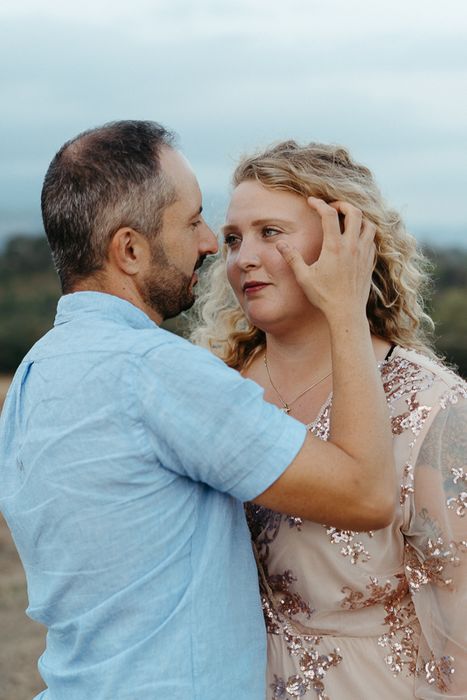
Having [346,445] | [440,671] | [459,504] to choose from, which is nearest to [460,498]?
[459,504]

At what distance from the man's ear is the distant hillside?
711 cm

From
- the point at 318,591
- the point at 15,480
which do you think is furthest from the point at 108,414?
the point at 318,591

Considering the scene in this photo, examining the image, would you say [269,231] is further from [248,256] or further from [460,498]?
[460,498]

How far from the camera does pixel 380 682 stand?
8.48 ft

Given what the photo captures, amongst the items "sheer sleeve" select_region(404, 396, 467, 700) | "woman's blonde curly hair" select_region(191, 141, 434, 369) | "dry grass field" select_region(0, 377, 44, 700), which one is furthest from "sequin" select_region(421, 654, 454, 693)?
"dry grass field" select_region(0, 377, 44, 700)

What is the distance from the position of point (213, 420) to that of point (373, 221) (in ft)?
4.06

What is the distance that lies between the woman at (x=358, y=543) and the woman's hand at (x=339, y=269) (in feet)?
0.39

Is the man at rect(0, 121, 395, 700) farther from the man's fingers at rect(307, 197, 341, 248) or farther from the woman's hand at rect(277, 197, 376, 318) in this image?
the man's fingers at rect(307, 197, 341, 248)

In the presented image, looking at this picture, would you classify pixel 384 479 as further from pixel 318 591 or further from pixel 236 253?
pixel 236 253

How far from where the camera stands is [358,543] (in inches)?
100

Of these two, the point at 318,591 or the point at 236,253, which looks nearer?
the point at 318,591

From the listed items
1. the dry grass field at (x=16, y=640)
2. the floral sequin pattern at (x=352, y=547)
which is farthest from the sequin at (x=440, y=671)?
the dry grass field at (x=16, y=640)

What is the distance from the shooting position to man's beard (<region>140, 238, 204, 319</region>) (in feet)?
7.45

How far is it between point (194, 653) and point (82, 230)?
939 millimetres
